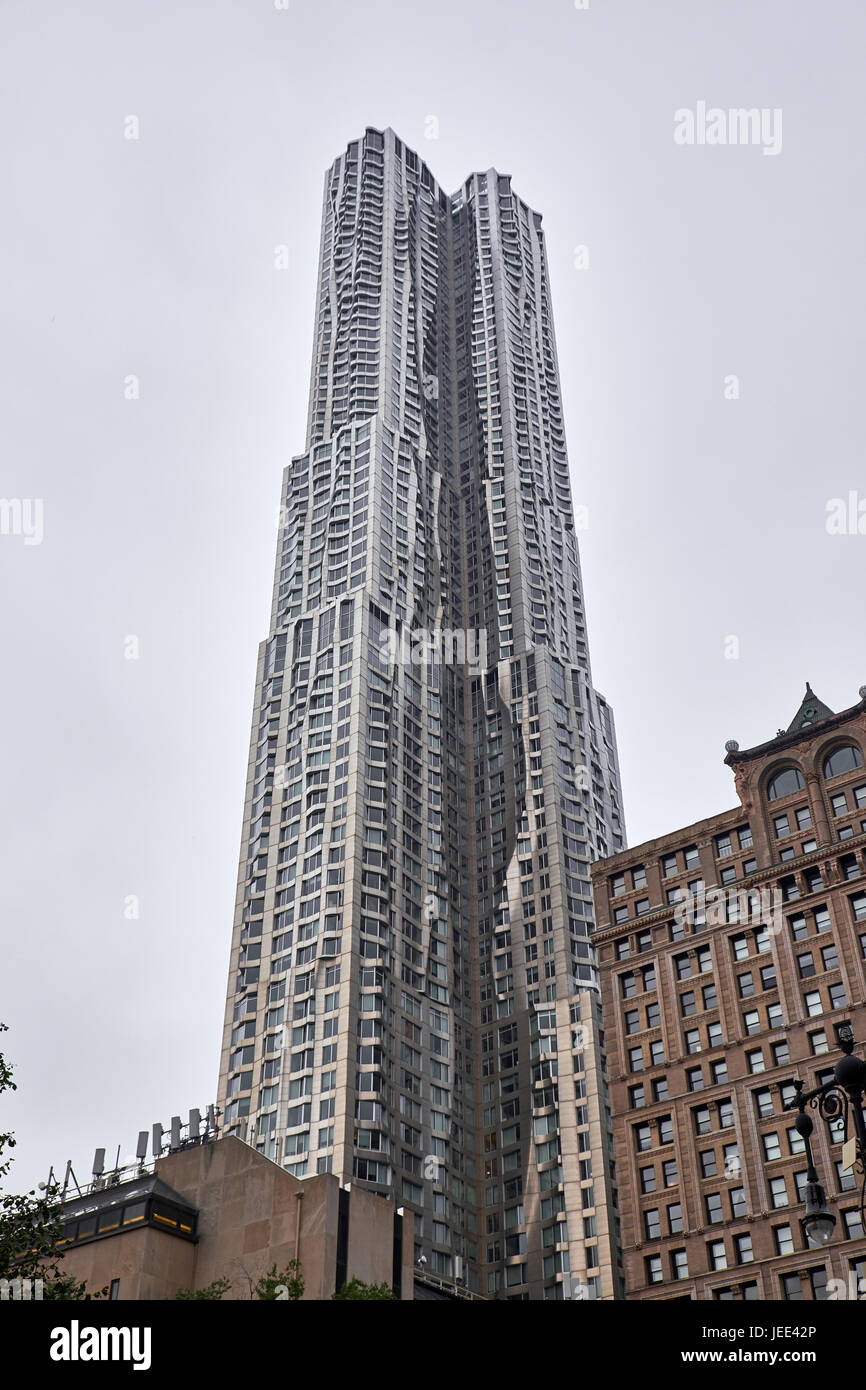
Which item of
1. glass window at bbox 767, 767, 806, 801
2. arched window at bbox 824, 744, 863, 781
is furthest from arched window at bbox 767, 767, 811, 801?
arched window at bbox 824, 744, 863, 781

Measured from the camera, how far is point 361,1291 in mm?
46469

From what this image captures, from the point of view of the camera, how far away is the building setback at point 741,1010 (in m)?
85.7

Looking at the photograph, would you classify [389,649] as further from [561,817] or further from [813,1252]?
[813,1252]

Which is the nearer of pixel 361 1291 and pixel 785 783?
pixel 361 1291

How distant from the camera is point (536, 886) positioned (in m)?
144

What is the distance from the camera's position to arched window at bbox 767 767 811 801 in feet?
334

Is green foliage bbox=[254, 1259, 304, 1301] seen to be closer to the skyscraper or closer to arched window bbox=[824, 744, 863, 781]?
arched window bbox=[824, 744, 863, 781]

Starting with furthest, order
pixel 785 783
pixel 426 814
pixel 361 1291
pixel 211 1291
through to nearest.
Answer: pixel 426 814
pixel 785 783
pixel 211 1291
pixel 361 1291

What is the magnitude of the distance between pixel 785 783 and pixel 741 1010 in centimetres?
1734

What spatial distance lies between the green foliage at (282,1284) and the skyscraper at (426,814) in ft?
208

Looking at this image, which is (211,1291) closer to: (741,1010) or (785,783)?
(741,1010)

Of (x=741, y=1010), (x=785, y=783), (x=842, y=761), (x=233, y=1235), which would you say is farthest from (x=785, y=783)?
(x=233, y=1235)

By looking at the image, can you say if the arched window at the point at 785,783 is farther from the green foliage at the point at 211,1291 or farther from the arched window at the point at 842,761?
the green foliage at the point at 211,1291
